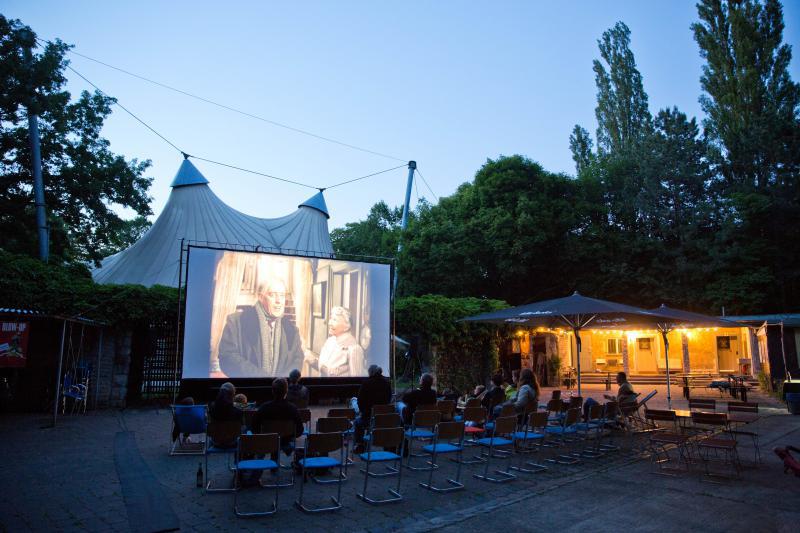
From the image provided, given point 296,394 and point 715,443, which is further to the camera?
point 296,394

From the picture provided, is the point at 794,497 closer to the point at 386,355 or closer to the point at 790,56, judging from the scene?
the point at 386,355

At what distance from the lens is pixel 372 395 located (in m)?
6.16

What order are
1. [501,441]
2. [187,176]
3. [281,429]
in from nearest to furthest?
[281,429] → [501,441] → [187,176]

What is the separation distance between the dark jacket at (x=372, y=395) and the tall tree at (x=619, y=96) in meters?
26.8

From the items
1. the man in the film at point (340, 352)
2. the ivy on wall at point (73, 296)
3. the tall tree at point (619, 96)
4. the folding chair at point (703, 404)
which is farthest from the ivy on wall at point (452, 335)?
the tall tree at point (619, 96)

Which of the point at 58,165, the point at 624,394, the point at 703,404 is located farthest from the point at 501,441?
the point at 58,165

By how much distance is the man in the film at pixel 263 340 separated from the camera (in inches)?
408

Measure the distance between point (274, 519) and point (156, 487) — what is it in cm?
159

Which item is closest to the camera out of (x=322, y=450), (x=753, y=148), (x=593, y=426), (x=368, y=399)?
(x=322, y=450)

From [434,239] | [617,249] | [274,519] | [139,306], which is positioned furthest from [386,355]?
[617,249]

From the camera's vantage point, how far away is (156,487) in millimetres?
4652

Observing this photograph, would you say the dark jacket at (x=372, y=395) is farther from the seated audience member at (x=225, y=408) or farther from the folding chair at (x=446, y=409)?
the seated audience member at (x=225, y=408)

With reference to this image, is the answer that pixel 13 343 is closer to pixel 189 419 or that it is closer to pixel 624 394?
pixel 189 419

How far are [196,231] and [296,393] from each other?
1366 cm
